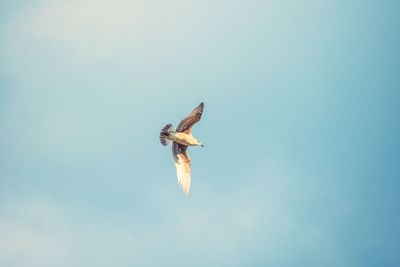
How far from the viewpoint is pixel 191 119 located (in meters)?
37.6

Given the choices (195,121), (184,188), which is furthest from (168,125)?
(184,188)

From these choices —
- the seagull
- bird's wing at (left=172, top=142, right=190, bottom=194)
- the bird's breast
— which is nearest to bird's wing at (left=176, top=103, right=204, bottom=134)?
the seagull

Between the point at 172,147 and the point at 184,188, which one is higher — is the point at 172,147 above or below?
above

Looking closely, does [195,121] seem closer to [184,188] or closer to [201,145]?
[201,145]

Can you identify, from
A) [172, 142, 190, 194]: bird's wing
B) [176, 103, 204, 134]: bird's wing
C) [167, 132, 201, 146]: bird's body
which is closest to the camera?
[176, 103, 204, 134]: bird's wing

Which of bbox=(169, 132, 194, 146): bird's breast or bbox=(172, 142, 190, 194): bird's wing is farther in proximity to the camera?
bbox=(172, 142, 190, 194): bird's wing

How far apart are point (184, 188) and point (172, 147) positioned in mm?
2781

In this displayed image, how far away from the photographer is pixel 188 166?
3944cm

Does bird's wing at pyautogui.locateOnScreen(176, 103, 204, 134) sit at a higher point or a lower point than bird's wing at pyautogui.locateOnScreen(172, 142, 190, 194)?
higher

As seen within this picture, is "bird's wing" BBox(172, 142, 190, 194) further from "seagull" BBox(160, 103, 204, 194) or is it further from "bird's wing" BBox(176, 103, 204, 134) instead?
"bird's wing" BBox(176, 103, 204, 134)

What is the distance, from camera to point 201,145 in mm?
38375

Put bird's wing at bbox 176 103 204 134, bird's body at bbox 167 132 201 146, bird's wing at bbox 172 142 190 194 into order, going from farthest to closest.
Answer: bird's wing at bbox 172 142 190 194
bird's body at bbox 167 132 201 146
bird's wing at bbox 176 103 204 134

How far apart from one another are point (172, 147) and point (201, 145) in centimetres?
203

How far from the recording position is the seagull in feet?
123
